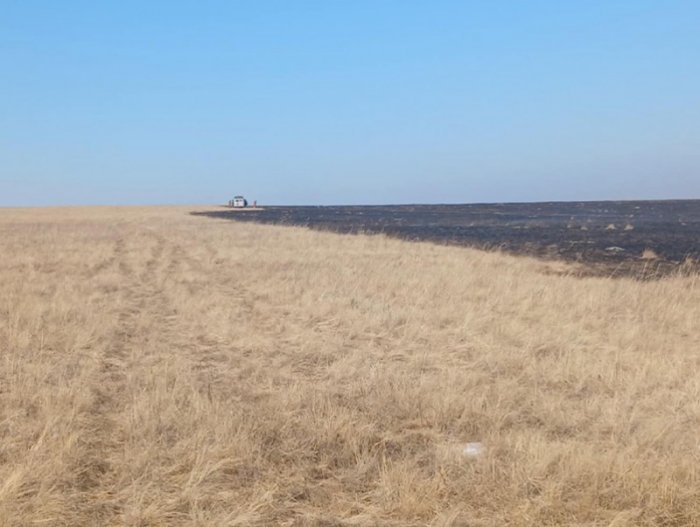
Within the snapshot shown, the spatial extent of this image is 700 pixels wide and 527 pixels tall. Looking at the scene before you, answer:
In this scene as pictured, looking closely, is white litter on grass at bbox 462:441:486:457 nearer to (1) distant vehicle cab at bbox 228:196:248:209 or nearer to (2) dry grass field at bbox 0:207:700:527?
(2) dry grass field at bbox 0:207:700:527

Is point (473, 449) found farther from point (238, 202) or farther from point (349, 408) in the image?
point (238, 202)

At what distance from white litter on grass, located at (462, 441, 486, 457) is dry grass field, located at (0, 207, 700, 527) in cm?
5

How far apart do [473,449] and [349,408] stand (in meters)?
1.61

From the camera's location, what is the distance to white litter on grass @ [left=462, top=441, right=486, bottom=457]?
18.5ft

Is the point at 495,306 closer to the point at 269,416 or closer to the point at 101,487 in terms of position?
the point at 269,416

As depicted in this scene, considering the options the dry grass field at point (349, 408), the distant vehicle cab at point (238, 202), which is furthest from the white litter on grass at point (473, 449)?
the distant vehicle cab at point (238, 202)

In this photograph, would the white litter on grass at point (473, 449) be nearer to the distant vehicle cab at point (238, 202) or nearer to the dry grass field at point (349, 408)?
the dry grass field at point (349, 408)

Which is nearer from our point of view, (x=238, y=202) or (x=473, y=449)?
(x=473, y=449)

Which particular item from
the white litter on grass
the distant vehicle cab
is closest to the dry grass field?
the white litter on grass

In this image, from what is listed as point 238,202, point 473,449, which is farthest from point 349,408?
point 238,202

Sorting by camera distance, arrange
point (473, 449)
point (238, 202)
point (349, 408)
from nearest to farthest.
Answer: point (473, 449)
point (349, 408)
point (238, 202)

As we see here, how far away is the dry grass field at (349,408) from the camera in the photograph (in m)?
4.73

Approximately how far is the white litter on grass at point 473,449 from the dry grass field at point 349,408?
54mm

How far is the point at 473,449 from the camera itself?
5781mm
